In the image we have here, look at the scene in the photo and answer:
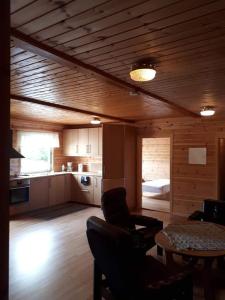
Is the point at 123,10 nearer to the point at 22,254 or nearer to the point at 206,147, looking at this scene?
the point at 22,254

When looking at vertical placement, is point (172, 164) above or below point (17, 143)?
below

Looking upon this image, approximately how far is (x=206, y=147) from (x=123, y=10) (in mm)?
4650

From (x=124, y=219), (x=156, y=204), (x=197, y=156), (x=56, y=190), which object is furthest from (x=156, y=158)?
(x=124, y=219)

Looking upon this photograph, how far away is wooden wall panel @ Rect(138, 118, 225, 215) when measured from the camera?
545 cm

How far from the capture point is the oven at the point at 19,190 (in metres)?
5.45

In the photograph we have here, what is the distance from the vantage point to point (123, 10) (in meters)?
1.44

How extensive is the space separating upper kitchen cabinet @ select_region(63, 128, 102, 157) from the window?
1.21 ft

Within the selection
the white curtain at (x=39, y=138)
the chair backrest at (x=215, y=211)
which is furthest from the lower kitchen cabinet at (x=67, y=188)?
the chair backrest at (x=215, y=211)

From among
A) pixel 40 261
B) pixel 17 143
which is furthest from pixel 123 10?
pixel 17 143

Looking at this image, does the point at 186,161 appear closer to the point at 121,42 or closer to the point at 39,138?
the point at 39,138

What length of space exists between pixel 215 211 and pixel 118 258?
261 centimetres

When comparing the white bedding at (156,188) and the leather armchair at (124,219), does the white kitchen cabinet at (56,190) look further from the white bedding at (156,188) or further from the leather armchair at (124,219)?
the leather armchair at (124,219)

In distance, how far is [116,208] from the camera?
11.6 ft

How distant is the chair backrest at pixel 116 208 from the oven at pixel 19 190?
293 cm
